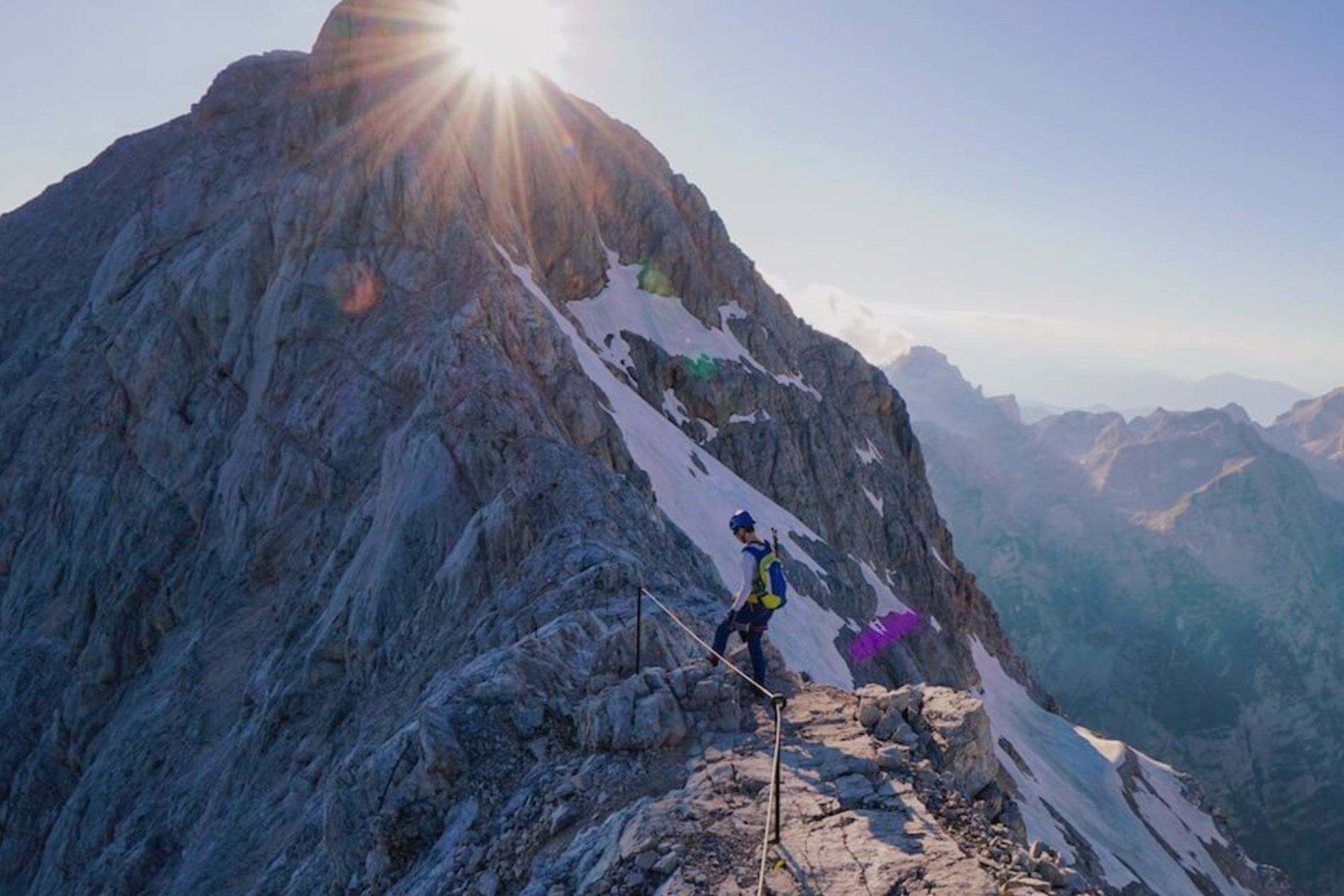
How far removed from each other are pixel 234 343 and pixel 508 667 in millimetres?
36129

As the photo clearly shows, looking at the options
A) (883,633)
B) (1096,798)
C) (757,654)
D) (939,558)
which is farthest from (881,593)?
(757,654)

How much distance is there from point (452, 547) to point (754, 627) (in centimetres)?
1417

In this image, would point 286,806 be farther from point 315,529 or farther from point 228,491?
point 228,491

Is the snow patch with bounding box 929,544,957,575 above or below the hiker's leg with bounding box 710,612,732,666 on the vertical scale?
below

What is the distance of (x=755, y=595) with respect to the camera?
13.9 meters

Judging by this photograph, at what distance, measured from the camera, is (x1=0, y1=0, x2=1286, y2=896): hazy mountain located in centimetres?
1255

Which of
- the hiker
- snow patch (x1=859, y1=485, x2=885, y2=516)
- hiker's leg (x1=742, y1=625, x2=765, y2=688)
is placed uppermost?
the hiker

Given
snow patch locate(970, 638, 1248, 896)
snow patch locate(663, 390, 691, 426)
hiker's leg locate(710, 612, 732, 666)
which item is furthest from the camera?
snow patch locate(663, 390, 691, 426)

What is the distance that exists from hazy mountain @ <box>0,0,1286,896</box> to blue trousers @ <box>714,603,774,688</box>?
70 centimetres

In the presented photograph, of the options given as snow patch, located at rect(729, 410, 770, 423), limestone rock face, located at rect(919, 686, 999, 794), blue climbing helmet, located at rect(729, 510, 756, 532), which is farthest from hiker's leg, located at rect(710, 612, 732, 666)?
snow patch, located at rect(729, 410, 770, 423)

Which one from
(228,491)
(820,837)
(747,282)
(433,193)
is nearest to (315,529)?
(228,491)

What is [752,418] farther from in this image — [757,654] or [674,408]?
[757,654]

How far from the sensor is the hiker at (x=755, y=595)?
13.7 m

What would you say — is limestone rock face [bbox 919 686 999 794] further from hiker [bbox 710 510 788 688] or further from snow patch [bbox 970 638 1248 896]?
snow patch [bbox 970 638 1248 896]
